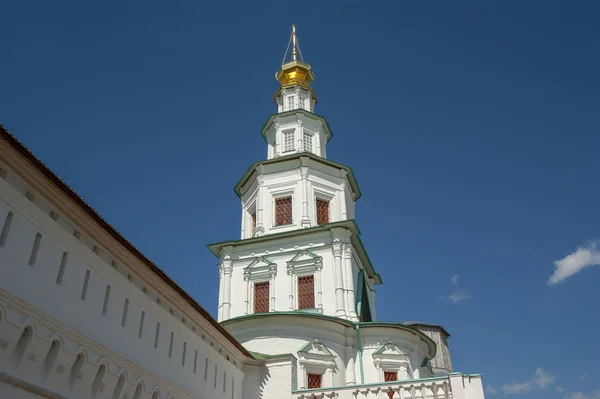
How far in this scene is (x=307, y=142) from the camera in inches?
1302

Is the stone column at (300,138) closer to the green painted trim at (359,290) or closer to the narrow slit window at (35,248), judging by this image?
the green painted trim at (359,290)

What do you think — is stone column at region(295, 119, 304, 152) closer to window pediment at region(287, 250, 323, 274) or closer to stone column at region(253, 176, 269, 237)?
stone column at region(253, 176, 269, 237)

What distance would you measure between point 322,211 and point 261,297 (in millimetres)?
5939

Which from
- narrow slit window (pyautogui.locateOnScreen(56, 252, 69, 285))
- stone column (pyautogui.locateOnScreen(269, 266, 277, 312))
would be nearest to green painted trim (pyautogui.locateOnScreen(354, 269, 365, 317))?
stone column (pyautogui.locateOnScreen(269, 266, 277, 312))

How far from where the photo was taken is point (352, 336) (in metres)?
24.0

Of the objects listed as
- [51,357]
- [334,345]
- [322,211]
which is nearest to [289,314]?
[334,345]

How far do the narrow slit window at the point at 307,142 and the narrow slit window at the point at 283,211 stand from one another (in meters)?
4.16

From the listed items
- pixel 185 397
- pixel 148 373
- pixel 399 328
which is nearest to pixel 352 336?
pixel 399 328

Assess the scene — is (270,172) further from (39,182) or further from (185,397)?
(39,182)

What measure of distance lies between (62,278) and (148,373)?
353cm

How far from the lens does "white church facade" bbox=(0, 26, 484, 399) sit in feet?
33.6

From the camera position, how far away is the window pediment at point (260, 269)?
2744 centimetres

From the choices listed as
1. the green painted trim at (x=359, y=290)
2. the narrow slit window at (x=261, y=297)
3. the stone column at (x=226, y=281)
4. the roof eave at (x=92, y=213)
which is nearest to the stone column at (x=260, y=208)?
the stone column at (x=226, y=281)

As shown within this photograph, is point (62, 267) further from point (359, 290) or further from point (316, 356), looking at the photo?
point (359, 290)
